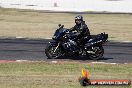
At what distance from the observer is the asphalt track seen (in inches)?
808

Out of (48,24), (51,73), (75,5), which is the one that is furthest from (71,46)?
(75,5)

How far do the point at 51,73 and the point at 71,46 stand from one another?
4309mm

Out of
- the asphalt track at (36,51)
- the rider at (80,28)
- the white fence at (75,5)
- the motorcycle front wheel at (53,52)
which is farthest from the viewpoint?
the white fence at (75,5)

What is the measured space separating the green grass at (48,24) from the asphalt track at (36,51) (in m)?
3.87

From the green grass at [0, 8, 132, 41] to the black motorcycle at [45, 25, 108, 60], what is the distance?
33.3 ft

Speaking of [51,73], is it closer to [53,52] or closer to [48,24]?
[53,52]

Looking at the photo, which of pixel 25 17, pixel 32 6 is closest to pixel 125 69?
pixel 25 17

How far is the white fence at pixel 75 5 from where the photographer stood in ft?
178

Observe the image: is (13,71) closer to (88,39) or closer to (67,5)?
(88,39)

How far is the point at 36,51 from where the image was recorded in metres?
22.8

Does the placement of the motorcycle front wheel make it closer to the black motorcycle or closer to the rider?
the black motorcycle

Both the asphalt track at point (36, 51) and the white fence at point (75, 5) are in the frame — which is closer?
the asphalt track at point (36, 51)

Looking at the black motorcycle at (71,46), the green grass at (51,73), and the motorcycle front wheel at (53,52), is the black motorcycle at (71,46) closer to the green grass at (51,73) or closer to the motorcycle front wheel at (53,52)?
the motorcycle front wheel at (53,52)

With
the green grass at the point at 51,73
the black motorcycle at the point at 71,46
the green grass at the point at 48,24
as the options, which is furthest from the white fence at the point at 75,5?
the green grass at the point at 51,73
